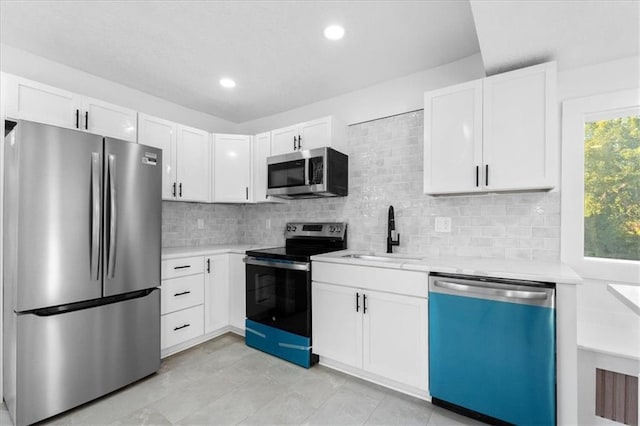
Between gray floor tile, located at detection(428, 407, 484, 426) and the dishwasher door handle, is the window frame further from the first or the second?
gray floor tile, located at detection(428, 407, 484, 426)

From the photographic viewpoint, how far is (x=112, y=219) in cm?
208

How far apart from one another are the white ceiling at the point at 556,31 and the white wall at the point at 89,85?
3.15 metres

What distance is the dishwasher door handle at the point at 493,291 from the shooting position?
161 centimetres

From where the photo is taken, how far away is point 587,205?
2.05m

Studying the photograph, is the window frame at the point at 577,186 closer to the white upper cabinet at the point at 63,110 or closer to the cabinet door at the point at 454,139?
the cabinet door at the point at 454,139

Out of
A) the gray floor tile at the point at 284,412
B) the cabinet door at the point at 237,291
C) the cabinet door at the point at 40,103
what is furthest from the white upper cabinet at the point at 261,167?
the gray floor tile at the point at 284,412

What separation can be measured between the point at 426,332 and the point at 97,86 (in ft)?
11.7

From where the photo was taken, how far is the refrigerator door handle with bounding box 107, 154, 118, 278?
2.07 meters

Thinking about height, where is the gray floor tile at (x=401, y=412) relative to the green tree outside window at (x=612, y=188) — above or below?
below

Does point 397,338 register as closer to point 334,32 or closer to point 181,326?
point 181,326

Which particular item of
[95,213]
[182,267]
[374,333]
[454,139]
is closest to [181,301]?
[182,267]

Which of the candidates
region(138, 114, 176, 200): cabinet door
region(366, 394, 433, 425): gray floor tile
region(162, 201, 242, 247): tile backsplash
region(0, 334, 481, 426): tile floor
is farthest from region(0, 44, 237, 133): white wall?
region(366, 394, 433, 425): gray floor tile

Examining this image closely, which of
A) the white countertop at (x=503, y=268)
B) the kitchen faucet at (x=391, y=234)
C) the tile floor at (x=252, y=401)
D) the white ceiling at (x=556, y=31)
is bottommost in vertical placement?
the tile floor at (x=252, y=401)

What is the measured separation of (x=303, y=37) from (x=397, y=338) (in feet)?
7.62
